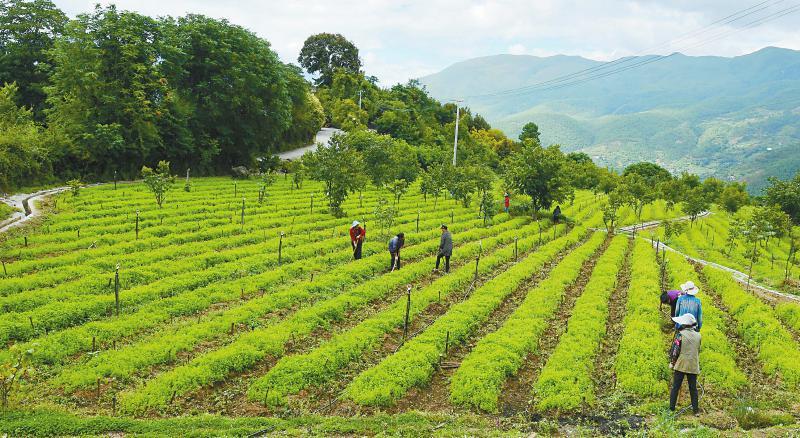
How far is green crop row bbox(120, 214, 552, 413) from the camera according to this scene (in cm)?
1194

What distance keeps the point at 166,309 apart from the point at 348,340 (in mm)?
6794

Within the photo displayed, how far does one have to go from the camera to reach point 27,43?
170 feet

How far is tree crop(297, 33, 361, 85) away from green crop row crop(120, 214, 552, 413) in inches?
3872

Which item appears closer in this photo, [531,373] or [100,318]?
[531,373]

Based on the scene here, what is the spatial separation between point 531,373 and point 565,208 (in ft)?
146

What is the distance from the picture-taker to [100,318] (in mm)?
16562

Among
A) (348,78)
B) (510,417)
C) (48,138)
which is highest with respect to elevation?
(348,78)

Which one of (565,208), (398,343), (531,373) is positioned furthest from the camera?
(565,208)

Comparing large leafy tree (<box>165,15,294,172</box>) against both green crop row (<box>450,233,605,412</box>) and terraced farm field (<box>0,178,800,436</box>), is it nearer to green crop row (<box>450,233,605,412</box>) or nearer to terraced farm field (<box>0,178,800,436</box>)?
terraced farm field (<box>0,178,800,436</box>)

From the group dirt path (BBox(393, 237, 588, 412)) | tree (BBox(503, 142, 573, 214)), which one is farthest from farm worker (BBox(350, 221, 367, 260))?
tree (BBox(503, 142, 573, 214))

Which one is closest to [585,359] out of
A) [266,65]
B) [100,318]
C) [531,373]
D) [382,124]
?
[531,373]

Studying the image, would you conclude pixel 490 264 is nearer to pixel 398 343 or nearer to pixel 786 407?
pixel 398 343

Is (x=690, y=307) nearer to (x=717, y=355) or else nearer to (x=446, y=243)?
(x=717, y=355)

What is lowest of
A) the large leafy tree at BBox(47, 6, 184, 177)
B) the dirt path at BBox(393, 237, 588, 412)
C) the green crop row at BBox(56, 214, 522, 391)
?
the dirt path at BBox(393, 237, 588, 412)
